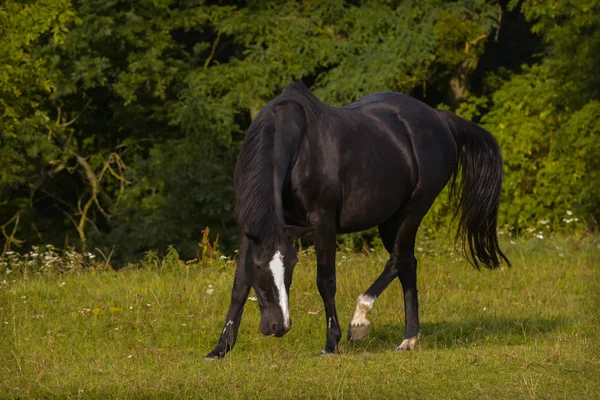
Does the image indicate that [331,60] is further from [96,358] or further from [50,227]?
[96,358]

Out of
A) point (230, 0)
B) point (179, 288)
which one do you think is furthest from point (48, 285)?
point (230, 0)

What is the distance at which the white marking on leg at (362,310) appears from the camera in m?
8.06

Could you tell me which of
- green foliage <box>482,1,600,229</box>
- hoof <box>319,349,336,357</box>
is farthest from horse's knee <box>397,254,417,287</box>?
green foliage <box>482,1,600,229</box>

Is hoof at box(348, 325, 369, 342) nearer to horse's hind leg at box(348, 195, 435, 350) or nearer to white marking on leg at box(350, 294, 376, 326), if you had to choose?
white marking on leg at box(350, 294, 376, 326)

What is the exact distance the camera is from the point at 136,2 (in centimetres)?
2173

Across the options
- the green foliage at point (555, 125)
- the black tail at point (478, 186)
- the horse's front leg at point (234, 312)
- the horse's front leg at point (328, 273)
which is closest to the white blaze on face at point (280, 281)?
the horse's front leg at point (234, 312)

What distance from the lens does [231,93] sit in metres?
21.6

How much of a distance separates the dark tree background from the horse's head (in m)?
12.5

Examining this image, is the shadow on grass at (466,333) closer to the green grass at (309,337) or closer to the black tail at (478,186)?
the green grass at (309,337)

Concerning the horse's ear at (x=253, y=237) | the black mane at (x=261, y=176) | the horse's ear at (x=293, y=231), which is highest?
the black mane at (x=261, y=176)

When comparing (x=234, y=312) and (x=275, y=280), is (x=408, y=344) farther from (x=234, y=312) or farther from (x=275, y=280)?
(x=275, y=280)

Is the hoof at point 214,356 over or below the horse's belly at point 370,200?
below

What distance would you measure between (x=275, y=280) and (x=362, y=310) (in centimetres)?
151

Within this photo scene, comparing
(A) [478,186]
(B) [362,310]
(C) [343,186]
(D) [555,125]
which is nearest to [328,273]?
(B) [362,310]
